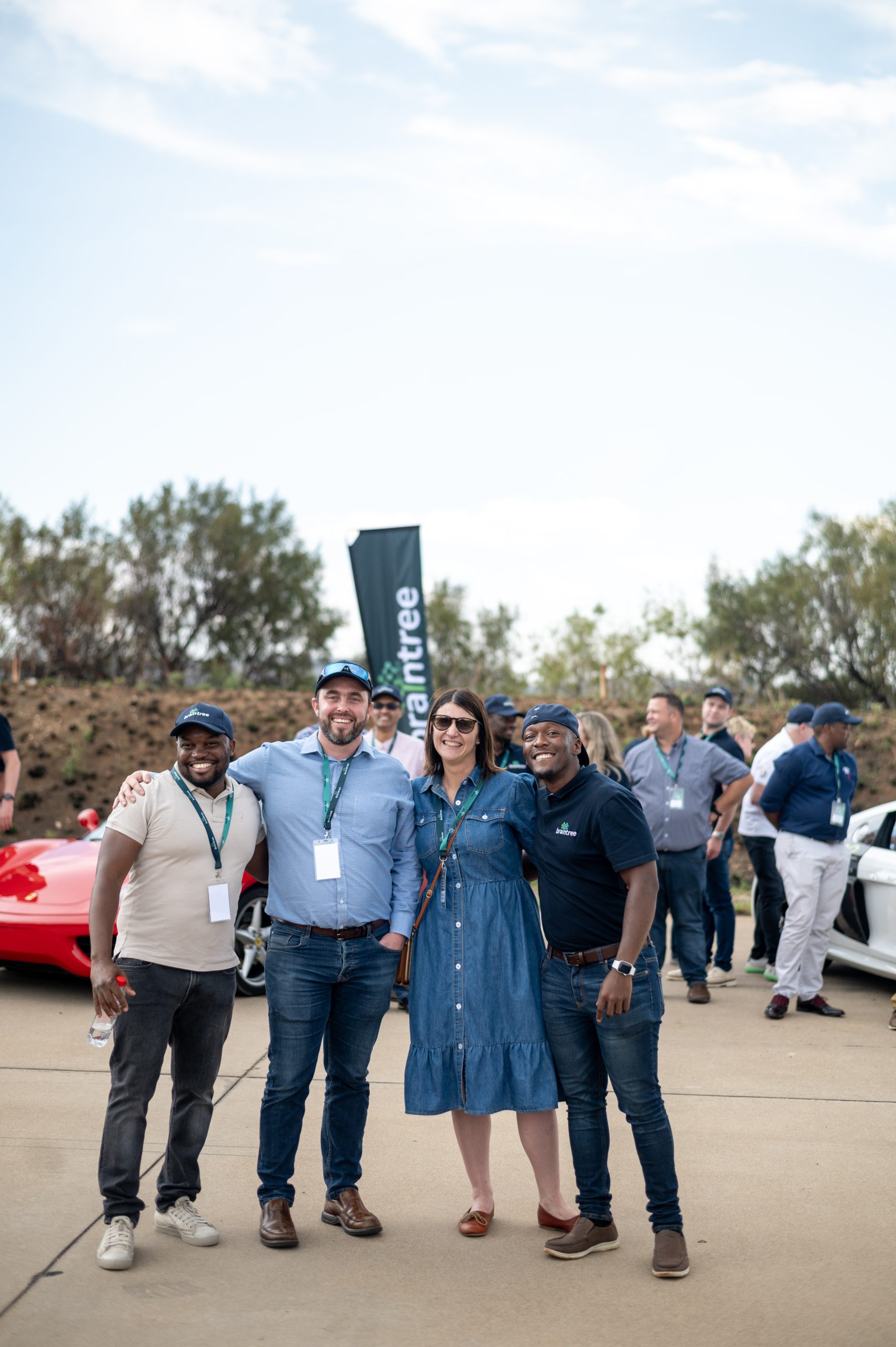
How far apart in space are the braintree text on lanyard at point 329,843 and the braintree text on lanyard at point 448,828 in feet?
1.13

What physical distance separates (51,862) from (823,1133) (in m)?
4.97

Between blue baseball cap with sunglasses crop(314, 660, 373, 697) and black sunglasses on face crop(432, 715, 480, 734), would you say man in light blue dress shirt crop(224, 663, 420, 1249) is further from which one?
black sunglasses on face crop(432, 715, 480, 734)

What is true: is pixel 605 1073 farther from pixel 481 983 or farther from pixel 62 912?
pixel 62 912

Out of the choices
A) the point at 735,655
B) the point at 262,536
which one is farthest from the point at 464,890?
the point at 262,536

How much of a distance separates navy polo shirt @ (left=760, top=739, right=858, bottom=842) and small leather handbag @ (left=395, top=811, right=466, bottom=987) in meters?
3.71

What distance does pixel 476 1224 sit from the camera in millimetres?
3930

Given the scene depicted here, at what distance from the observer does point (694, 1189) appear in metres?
4.38

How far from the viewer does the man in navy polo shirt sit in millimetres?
3654

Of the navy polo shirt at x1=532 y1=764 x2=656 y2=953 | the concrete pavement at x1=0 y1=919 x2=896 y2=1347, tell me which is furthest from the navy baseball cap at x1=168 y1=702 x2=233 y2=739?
the concrete pavement at x1=0 y1=919 x2=896 y2=1347

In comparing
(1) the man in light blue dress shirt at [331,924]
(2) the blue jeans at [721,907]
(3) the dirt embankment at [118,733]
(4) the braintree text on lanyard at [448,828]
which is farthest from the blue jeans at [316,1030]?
(3) the dirt embankment at [118,733]

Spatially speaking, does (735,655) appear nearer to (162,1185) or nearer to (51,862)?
(51,862)

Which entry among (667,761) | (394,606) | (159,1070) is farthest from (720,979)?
(394,606)

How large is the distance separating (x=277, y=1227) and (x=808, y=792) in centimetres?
438

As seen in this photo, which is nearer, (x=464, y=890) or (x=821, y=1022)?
(x=464, y=890)
